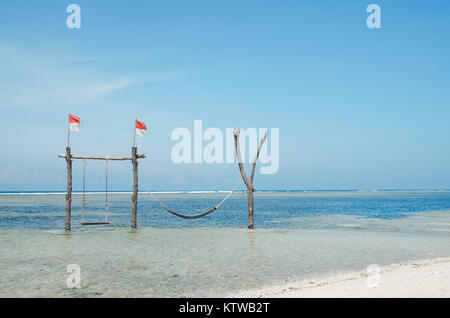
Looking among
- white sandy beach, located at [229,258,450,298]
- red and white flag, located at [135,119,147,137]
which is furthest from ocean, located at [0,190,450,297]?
red and white flag, located at [135,119,147,137]

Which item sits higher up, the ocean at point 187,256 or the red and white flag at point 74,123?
the red and white flag at point 74,123

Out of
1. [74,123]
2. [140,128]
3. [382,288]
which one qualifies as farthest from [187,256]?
[74,123]

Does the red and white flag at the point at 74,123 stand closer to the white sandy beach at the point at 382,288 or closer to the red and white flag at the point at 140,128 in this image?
the red and white flag at the point at 140,128

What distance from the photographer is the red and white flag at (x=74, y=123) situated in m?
19.1

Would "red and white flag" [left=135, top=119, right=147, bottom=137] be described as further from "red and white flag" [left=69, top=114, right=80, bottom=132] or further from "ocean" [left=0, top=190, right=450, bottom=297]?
"ocean" [left=0, top=190, right=450, bottom=297]

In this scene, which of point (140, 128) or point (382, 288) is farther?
point (140, 128)

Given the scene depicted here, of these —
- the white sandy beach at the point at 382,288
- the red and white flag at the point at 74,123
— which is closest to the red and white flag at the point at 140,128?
the red and white flag at the point at 74,123

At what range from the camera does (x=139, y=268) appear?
36.8ft

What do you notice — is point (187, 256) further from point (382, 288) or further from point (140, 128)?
point (140, 128)

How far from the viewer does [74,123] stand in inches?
754
